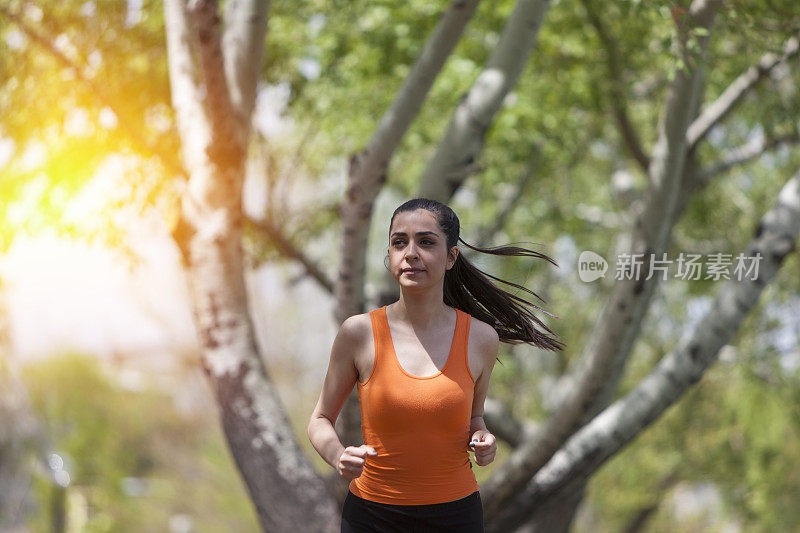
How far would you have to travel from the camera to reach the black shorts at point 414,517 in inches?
88.7

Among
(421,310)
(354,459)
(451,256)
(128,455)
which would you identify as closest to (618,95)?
(451,256)

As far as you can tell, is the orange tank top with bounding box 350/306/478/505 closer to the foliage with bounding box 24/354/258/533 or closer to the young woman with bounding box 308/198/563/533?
the young woman with bounding box 308/198/563/533

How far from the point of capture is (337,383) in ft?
7.60

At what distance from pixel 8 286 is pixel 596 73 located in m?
6.64

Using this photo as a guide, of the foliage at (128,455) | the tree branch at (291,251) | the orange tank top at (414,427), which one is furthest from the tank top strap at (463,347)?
the foliage at (128,455)

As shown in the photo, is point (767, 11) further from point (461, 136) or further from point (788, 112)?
point (461, 136)

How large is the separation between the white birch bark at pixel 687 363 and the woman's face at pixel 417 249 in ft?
10.1

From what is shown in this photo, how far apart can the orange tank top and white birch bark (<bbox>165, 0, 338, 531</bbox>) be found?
93.8 inches

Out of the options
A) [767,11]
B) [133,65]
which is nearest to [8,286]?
[133,65]

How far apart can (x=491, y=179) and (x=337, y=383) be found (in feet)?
21.0

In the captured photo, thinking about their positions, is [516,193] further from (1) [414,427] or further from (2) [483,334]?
(1) [414,427]

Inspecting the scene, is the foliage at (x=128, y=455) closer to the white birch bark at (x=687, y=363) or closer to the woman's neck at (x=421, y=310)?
the white birch bark at (x=687, y=363)

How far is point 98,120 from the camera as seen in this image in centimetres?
673

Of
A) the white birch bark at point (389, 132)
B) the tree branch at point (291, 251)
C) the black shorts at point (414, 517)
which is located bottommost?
the black shorts at point (414, 517)
